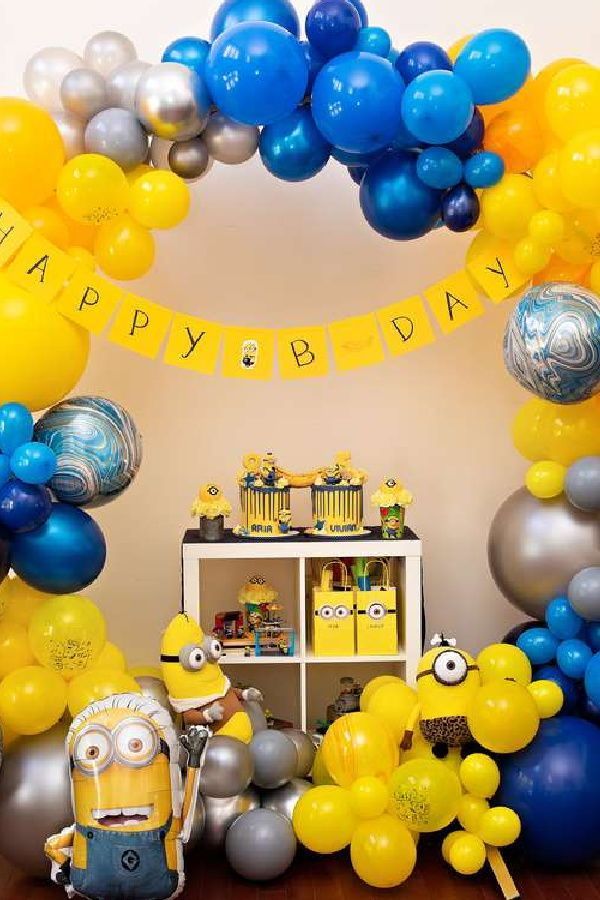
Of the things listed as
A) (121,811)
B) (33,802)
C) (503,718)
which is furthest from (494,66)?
(33,802)

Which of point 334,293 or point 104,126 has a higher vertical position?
point 104,126

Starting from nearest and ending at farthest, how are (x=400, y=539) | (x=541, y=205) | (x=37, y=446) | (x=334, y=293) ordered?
1. (x=37, y=446)
2. (x=541, y=205)
3. (x=400, y=539)
4. (x=334, y=293)

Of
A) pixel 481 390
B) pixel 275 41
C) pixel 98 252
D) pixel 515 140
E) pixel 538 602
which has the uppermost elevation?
pixel 275 41

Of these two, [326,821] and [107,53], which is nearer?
[326,821]

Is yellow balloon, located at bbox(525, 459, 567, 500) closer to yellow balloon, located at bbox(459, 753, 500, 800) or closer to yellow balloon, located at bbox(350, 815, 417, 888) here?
yellow balloon, located at bbox(459, 753, 500, 800)

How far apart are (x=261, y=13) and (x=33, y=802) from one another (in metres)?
1.86

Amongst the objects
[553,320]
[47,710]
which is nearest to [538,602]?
[553,320]

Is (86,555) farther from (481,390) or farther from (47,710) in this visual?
(481,390)

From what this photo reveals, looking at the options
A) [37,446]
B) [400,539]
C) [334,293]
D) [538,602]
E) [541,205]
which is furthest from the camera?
[334,293]

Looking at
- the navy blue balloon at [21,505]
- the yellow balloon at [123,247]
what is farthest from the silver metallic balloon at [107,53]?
the navy blue balloon at [21,505]

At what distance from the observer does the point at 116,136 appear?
2.70 m

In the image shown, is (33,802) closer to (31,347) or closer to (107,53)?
(31,347)

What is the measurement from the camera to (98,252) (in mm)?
2787

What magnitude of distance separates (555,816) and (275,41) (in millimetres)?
1815
